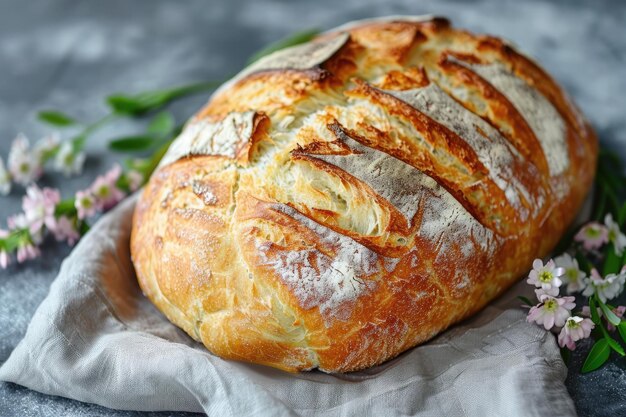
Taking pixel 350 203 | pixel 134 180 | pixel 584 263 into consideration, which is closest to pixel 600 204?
pixel 584 263

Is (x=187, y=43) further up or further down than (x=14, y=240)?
further up

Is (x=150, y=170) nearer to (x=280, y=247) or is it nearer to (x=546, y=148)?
(x=280, y=247)

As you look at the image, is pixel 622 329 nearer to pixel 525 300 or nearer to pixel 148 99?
pixel 525 300

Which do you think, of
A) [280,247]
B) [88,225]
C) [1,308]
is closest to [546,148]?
[280,247]

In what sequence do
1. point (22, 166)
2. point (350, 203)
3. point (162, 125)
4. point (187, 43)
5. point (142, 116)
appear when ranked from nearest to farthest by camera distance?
point (350, 203), point (22, 166), point (162, 125), point (142, 116), point (187, 43)

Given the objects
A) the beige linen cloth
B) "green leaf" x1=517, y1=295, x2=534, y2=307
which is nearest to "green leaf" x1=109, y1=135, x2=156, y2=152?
the beige linen cloth

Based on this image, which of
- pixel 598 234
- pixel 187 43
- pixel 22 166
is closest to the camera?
pixel 598 234
